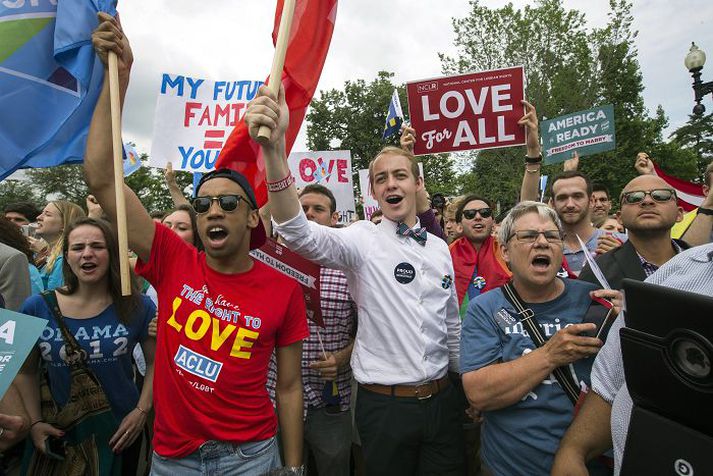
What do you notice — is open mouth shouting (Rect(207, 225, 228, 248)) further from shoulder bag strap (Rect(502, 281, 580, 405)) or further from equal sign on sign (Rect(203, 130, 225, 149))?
equal sign on sign (Rect(203, 130, 225, 149))

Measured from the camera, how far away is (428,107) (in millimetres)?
4559

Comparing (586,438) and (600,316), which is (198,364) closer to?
(586,438)

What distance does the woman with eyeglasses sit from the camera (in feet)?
8.18

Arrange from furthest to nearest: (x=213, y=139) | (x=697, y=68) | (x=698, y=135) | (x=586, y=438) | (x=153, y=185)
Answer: (x=698, y=135) < (x=153, y=185) < (x=697, y=68) < (x=213, y=139) < (x=586, y=438)

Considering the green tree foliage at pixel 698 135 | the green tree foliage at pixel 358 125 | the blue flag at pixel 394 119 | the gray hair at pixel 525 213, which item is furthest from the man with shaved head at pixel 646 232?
the green tree foliage at pixel 698 135

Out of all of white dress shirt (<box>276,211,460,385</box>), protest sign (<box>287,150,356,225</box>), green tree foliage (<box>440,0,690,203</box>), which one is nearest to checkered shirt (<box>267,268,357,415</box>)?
white dress shirt (<box>276,211,460,385</box>)

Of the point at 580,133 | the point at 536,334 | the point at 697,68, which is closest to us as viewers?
the point at 536,334

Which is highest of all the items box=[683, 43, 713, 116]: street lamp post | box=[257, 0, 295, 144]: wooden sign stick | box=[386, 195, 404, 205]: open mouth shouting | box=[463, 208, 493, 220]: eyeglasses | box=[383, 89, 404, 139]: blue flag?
box=[683, 43, 713, 116]: street lamp post

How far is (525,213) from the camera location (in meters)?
2.45

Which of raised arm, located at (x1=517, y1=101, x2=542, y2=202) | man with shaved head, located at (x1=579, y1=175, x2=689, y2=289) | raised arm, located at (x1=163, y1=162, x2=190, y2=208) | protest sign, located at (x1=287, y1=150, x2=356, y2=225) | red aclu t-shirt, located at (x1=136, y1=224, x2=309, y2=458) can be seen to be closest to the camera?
red aclu t-shirt, located at (x1=136, y1=224, x2=309, y2=458)

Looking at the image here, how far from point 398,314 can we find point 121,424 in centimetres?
172

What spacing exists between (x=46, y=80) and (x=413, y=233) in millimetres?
2164

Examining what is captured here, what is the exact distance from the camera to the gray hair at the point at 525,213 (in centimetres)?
242

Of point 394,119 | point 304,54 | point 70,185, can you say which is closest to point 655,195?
point 304,54
